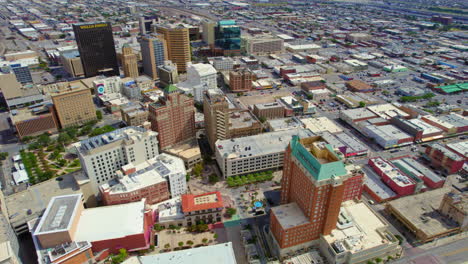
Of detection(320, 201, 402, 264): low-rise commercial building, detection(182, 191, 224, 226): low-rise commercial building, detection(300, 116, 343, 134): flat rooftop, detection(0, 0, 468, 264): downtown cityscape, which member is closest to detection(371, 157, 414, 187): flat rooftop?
detection(0, 0, 468, 264): downtown cityscape

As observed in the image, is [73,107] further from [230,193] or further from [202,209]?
[202,209]

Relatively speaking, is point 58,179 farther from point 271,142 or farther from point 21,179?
point 271,142

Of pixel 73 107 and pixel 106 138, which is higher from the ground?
pixel 106 138

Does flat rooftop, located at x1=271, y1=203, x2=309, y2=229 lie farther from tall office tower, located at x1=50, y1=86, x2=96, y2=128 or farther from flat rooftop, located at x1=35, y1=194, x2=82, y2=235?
tall office tower, located at x1=50, y1=86, x2=96, y2=128

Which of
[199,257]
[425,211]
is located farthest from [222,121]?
[425,211]

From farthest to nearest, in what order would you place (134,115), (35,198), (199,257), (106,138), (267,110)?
(267,110), (134,115), (106,138), (35,198), (199,257)

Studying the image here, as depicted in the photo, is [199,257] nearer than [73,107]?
Yes
